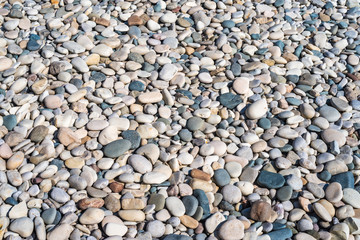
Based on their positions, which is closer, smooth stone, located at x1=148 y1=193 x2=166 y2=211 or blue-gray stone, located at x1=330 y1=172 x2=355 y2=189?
smooth stone, located at x1=148 y1=193 x2=166 y2=211

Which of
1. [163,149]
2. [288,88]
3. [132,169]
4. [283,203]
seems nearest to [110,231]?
[132,169]

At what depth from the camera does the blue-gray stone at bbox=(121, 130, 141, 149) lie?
2.07 m

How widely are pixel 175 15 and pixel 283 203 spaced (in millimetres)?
1565

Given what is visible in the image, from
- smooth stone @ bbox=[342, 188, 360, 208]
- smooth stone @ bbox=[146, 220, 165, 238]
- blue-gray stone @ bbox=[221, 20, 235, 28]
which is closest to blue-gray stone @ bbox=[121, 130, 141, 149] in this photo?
smooth stone @ bbox=[146, 220, 165, 238]

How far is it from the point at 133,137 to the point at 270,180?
0.67 metres

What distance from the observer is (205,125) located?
221 centimetres

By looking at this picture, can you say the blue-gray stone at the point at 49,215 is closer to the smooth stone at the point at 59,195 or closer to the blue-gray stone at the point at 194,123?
the smooth stone at the point at 59,195

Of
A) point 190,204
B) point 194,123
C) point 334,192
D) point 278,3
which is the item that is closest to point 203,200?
point 190,204

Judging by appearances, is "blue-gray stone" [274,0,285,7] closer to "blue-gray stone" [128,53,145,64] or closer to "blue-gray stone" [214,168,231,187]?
"blue-gray stone" [128,53,145,64]

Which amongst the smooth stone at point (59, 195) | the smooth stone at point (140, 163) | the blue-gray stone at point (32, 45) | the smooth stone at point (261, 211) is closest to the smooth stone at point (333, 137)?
the smooth stone at point (261, 211)

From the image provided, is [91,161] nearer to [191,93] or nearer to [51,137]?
[51,137]

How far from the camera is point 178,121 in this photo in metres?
2.23

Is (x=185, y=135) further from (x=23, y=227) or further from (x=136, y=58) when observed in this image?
(x=23, y=227)

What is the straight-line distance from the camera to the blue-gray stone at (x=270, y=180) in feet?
6.39
